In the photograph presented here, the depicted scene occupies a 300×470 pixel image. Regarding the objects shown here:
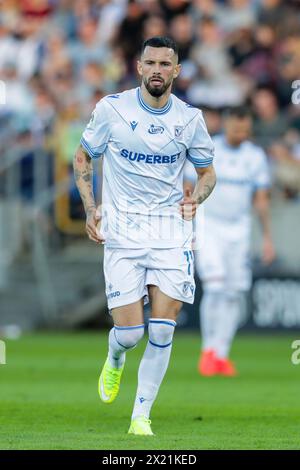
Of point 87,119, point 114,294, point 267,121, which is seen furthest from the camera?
point 267,121

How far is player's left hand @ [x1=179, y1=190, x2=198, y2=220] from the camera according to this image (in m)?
9.20

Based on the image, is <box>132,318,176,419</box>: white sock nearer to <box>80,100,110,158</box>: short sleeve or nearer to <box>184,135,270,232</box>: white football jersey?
<box>80,100,110,158</box>: short sleeve

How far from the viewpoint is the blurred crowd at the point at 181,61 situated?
68.2 ft

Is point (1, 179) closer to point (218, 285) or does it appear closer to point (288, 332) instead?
point (288, 332)

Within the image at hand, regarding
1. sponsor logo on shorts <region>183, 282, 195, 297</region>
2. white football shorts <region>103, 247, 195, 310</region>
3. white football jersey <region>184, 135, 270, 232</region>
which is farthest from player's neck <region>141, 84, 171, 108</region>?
white football jersey <region>184, 135, 270, 232</region>

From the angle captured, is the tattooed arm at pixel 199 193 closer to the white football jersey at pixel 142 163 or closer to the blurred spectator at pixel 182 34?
the white football jersey at pixel 142 163

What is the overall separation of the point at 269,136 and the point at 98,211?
1172 centimetres

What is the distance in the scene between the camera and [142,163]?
30.3 ft

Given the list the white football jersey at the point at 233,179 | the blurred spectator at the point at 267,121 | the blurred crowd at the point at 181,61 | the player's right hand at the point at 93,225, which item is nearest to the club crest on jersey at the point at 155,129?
the player's right hand at the point at 93,225

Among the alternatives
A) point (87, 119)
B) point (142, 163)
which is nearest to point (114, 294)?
point (142, 163)

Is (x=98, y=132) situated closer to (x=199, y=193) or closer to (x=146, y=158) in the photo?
(x=146, y=158)

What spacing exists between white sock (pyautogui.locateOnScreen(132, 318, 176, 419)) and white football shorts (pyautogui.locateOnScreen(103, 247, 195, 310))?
0.22 metres

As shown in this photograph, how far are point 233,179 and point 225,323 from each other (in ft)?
5.49
